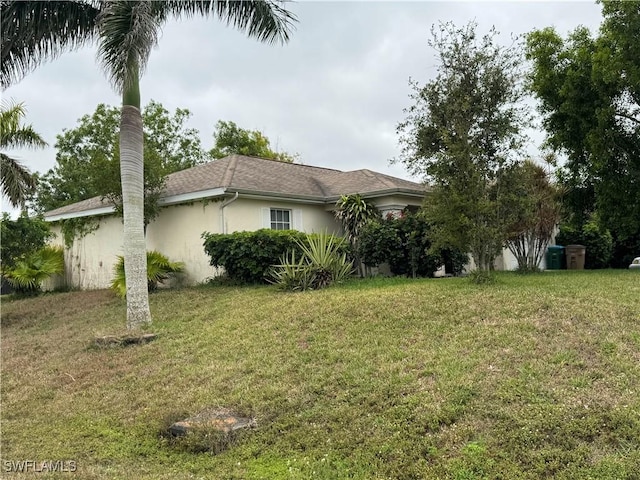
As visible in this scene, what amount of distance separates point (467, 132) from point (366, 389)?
22.0 ft

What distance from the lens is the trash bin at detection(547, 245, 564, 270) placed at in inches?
810

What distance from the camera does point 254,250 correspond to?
1253 centimetres

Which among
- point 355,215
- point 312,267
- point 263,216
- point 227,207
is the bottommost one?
point 312,267

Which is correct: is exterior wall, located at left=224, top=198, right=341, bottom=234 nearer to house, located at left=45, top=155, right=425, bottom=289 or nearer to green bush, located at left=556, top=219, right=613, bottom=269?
house, located at left=45, top=155, right=425, bottom=289

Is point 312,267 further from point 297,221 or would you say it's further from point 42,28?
point 42,28

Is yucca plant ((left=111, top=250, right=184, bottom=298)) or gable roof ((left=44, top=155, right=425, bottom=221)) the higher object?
gable roof ((left=44, top=155, right=425, bottom=221))

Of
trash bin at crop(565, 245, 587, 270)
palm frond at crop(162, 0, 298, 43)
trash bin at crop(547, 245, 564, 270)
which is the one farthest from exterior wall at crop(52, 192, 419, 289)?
trash bin at crop(565, 245, 587, 270)

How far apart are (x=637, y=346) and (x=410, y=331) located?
278cm

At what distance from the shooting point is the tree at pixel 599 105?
12.9 metres

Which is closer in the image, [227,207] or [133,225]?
[133,225]

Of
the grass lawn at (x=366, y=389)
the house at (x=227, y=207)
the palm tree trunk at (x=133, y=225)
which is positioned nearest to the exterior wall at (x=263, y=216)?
the house at (x=227, y=207)

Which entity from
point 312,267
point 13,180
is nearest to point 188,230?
point 13,180

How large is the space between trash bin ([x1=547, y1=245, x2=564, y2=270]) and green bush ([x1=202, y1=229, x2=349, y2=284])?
11721 mm

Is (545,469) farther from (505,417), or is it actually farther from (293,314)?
(293,314)
